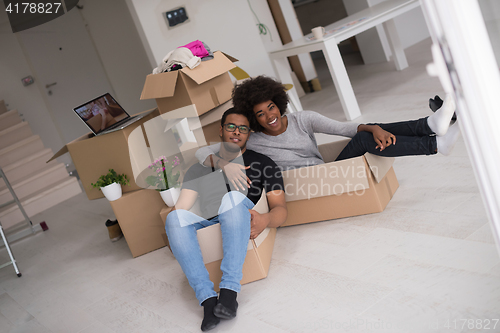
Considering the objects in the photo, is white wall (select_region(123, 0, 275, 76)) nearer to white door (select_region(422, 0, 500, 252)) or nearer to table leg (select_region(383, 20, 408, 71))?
table leg (select_region(383, 20, 408, 71))

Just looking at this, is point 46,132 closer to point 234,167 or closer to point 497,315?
point 234,167

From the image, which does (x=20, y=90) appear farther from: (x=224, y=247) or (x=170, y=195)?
(x=224, y=247)

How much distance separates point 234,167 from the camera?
190cm

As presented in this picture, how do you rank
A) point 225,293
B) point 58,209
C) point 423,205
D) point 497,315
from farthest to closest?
point 58,209, point 423,205, point 225,293, point 497,315

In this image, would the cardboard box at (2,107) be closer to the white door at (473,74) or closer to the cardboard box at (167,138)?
the cardboard box at (167,138)

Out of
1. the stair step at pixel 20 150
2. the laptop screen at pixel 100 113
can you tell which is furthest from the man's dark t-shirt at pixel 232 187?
the stair step at pixel 20 150

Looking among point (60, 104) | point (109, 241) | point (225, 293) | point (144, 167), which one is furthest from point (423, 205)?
point (60, 104)

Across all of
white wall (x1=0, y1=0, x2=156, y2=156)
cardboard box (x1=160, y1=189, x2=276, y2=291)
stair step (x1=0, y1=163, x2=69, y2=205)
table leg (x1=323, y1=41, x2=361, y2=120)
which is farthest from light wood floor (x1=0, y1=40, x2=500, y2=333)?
white wall (x1=0, y1=0, x2=156, y2=156)

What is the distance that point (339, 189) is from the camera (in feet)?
6.31

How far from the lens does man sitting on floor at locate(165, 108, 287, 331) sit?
1659 mm

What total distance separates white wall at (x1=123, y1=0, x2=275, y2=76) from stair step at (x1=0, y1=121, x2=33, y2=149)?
2.30 m

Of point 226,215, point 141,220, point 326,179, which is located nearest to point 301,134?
point 326,179

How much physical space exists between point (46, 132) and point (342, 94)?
4242 mm

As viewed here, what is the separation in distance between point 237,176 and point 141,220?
0.85 meters
